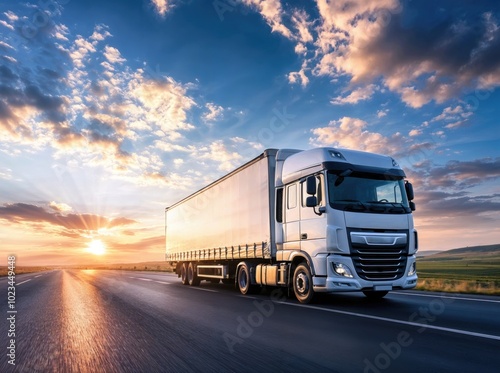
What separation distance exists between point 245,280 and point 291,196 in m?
3.91

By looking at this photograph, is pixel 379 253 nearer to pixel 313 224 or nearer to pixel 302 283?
pixel 313 224

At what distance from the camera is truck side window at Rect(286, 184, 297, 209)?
1094cm

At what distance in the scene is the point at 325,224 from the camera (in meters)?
9.50

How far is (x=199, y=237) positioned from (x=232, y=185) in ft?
13.9

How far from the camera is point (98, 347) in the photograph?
17.5 feet

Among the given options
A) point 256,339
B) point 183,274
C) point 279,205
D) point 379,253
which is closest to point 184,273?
point 183,274

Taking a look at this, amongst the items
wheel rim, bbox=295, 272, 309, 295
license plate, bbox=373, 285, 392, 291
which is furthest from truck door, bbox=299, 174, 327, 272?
license plate, bbox=373, 285, 392, 291

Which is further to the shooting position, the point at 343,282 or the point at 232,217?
the point at 232,217

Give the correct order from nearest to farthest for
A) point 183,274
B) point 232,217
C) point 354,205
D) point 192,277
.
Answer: point 354,205
point 232,217
point 192,277
point 183,274

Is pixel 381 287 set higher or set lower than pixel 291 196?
lower

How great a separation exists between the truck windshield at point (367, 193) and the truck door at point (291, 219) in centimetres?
132

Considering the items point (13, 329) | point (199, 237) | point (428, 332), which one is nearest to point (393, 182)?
point (428, 332)

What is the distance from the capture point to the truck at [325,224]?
30.8 ft

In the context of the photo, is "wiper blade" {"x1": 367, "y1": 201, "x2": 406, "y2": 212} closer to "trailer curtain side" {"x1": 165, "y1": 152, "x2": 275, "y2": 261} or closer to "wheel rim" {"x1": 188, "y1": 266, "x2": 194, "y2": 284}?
"trailer curtain side" {"x1": 165, "y1": 152, "x2": 275, "y2": 261}
